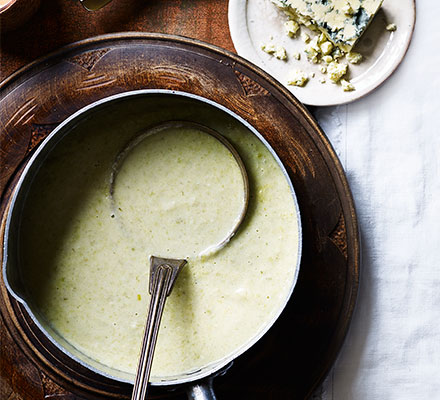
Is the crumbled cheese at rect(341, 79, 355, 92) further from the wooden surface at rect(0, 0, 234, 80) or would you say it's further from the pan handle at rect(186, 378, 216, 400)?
the pan handle at rect(186, 378, 216, 400)

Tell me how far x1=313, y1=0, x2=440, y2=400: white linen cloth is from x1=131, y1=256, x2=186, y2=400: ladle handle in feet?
1.31

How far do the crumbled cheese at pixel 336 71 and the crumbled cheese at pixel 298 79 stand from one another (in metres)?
0.05

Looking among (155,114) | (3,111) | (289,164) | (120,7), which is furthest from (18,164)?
(289,164)

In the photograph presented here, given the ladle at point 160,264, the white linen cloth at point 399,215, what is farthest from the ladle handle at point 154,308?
the white linen cloth at point 399,215

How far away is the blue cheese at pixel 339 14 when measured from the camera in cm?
111

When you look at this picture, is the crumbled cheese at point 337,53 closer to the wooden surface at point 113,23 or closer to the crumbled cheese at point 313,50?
the crumbled cheese at point 313,50

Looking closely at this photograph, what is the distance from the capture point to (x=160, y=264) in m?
0.99

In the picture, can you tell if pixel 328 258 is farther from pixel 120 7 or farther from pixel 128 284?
pixel 120 7

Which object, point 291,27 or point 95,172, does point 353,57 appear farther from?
point 95,172

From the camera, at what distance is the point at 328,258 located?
1.03 meters

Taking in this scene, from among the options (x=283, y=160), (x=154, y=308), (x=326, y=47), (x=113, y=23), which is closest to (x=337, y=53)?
(x=326, y=47)

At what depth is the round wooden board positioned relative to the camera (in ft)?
3.37

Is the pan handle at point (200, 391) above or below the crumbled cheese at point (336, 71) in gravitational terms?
below

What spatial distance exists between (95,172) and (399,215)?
60 centimetres
